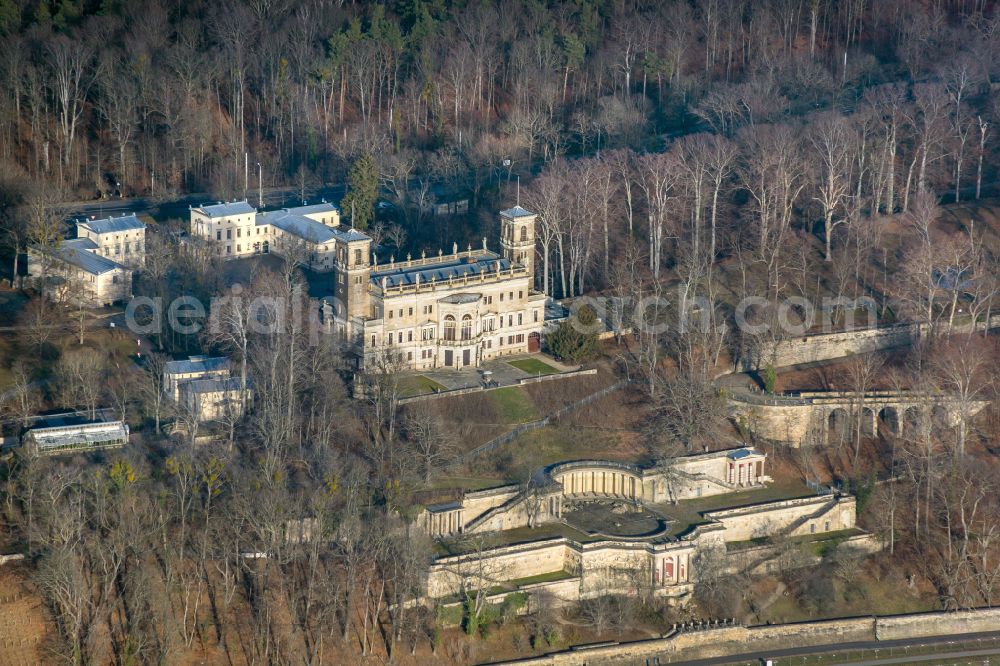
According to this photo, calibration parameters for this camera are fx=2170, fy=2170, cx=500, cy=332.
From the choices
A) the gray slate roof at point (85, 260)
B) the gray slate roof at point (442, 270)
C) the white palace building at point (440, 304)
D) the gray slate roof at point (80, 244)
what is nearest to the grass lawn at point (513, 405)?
Result: the white palace building at point (440, 304)

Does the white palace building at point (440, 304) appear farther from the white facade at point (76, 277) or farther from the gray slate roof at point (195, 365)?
the white facade at point (76, 277)

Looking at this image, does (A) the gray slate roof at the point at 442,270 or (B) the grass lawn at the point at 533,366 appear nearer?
(A) the gray slate roof at the point at 442,270

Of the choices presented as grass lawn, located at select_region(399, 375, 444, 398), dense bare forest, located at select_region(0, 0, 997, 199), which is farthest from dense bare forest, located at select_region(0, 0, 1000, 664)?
grass lawn, located at select_region(399, 375, 444, 398)

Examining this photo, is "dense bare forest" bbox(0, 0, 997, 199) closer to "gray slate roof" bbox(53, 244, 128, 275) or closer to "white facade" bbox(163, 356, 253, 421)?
"gray slate roof" bbox(53, 244, 128, 275)

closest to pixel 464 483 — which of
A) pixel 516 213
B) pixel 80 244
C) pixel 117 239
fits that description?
pixel 516 213

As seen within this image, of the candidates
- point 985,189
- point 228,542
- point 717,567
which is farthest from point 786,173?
point 228,542

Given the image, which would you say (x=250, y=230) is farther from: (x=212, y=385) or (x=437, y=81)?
(x=437, y=81)
